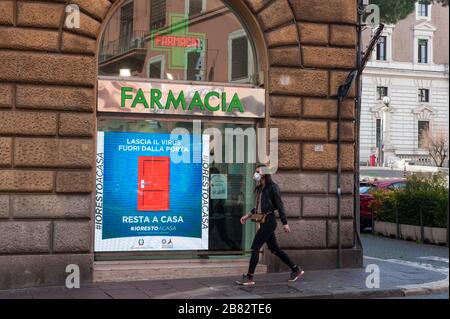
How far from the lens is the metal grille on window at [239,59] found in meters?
12.2

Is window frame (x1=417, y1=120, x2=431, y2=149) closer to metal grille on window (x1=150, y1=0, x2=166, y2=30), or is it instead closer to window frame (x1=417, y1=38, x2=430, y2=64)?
window frame (x1=417, y1=38, x2=430, y2=64)

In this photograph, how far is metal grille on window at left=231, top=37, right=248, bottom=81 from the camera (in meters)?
12.2

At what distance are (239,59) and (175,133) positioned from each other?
204 centimetres

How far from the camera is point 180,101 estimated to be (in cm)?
1147

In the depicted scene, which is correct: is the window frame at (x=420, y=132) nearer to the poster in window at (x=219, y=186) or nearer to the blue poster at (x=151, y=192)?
the poster in window at (x=219, y=186)

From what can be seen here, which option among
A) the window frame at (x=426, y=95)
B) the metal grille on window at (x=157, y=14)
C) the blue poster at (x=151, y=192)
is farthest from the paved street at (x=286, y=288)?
the window frame at (x=426, y=95)

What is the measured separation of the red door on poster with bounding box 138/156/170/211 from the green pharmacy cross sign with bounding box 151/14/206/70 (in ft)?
6.18

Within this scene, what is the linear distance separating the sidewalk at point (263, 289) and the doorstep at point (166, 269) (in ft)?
0.72

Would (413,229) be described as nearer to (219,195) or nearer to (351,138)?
(351,138)

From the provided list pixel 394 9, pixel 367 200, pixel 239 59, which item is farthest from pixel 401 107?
pixel 239 59

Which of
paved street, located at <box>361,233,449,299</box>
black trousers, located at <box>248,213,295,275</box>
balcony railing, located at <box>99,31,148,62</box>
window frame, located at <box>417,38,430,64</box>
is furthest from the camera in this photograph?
window frame, located at <box>417,38,430,64</box>

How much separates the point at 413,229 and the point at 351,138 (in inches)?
244

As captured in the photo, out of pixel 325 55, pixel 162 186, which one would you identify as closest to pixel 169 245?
pixel 162 186

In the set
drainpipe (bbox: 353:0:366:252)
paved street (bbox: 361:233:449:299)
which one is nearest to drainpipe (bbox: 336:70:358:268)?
drainpipe (bbox: 353:0:366:252)
